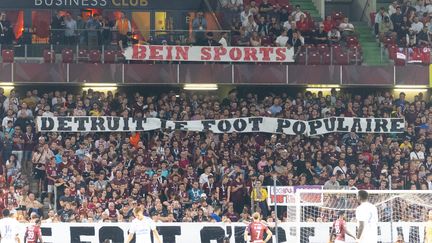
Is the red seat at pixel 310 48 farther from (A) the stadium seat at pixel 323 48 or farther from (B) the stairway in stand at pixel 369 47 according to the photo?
(B) the stairway in stand at pixel 369 47

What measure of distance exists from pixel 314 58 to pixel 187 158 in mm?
6757

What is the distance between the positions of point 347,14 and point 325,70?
22.8ft

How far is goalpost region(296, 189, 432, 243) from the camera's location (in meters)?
29.9

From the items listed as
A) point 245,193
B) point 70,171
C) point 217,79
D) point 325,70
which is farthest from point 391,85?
point 70,171

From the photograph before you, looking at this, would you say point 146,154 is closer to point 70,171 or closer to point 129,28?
point 70,171

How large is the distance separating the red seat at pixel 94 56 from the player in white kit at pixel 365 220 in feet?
58.0

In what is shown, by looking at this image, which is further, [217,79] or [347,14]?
[347,14]

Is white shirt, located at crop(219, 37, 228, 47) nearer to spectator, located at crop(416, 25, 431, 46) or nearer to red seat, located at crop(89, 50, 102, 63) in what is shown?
red seat, located at crop(89, 50, 102, 63)

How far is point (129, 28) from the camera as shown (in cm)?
3869

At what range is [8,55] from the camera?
3781 centimetres

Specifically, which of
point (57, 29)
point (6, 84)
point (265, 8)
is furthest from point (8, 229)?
point (265, 8)

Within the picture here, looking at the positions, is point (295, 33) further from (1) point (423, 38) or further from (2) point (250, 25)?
(1) point (423, 38)

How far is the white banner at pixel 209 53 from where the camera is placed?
38250 millimetres

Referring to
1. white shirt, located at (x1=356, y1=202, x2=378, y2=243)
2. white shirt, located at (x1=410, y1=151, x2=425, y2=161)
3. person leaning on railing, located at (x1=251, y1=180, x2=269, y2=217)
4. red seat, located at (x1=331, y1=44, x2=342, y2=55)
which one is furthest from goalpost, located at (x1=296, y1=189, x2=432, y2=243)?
red seat, located at (x1=331, y1=44, x2=342, y2=55)
